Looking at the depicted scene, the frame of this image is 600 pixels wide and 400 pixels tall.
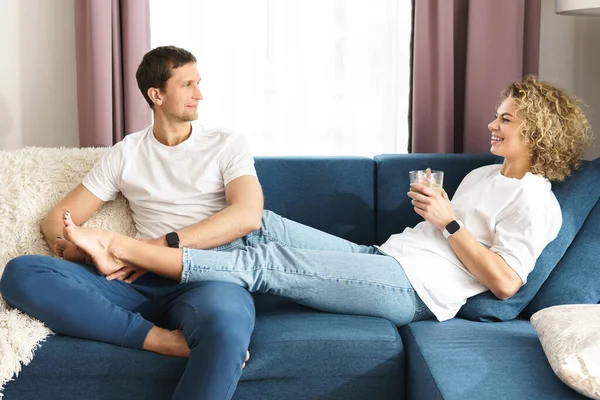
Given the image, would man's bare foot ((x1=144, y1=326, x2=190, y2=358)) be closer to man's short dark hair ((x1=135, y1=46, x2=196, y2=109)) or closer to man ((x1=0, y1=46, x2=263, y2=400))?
man ((x1=0, y1=46, x2=263, y2=400))

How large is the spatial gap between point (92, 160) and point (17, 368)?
0.91 m

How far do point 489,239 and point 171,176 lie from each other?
3.36ft

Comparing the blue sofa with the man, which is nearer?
the blue sofa

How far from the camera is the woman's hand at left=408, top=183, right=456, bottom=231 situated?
2264 mm

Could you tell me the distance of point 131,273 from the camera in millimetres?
2324

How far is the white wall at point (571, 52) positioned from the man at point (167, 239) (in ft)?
5.14

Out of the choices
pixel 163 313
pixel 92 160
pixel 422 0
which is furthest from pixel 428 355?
pixel 422 0

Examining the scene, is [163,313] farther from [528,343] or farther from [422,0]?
[422,0]

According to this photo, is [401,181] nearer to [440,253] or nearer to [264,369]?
[440,253]

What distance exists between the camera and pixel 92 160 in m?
2.68

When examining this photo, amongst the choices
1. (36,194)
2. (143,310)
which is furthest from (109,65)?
(143,310)

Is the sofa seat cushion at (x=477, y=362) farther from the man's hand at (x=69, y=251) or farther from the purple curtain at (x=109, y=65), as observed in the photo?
the purple curtain at (x=109, y=65)

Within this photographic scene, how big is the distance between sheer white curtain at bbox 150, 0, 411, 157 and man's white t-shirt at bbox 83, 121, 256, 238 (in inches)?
31.5

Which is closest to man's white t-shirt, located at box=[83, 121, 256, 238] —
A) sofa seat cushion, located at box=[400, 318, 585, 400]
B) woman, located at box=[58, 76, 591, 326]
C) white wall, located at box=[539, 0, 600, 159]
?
woman, located at box=[58, 76, 591, 326]
